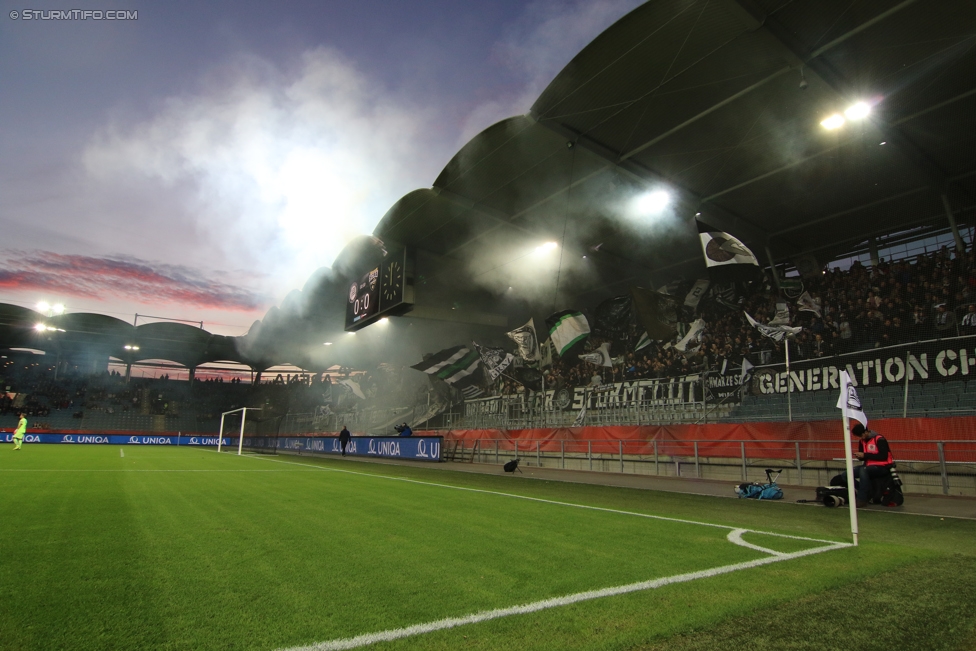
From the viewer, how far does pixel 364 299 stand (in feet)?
81.0

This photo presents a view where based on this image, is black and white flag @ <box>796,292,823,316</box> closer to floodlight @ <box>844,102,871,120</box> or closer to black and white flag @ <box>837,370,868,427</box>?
floodlight @ <box>844,102,871,120</box>

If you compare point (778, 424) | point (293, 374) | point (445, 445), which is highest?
point (293, 374)

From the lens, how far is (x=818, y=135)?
14.7 metres

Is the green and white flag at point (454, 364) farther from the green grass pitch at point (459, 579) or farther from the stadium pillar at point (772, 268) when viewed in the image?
the green grass pitch at point (459, 579)

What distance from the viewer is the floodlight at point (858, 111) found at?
43.9ft

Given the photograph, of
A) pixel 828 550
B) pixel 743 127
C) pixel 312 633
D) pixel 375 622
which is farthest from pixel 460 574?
pixel 743 127

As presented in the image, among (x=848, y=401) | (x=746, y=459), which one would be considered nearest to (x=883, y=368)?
(x=746, y=459)

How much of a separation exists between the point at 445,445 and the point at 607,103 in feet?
56.5

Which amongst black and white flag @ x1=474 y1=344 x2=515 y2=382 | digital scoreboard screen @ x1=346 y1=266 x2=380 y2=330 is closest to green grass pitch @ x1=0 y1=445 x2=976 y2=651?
digital scoreboard screen @ x1=346 y1=266 x2=380 y2=330

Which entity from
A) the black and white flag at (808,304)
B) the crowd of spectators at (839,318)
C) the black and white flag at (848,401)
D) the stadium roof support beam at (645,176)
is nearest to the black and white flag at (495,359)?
the crowd of spectators at (839,318)

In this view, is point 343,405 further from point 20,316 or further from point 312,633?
point 312,633

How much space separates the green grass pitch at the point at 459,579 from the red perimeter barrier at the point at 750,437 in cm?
489

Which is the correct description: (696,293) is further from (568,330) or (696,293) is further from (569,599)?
(569,599)

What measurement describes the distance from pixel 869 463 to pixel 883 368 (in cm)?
709
